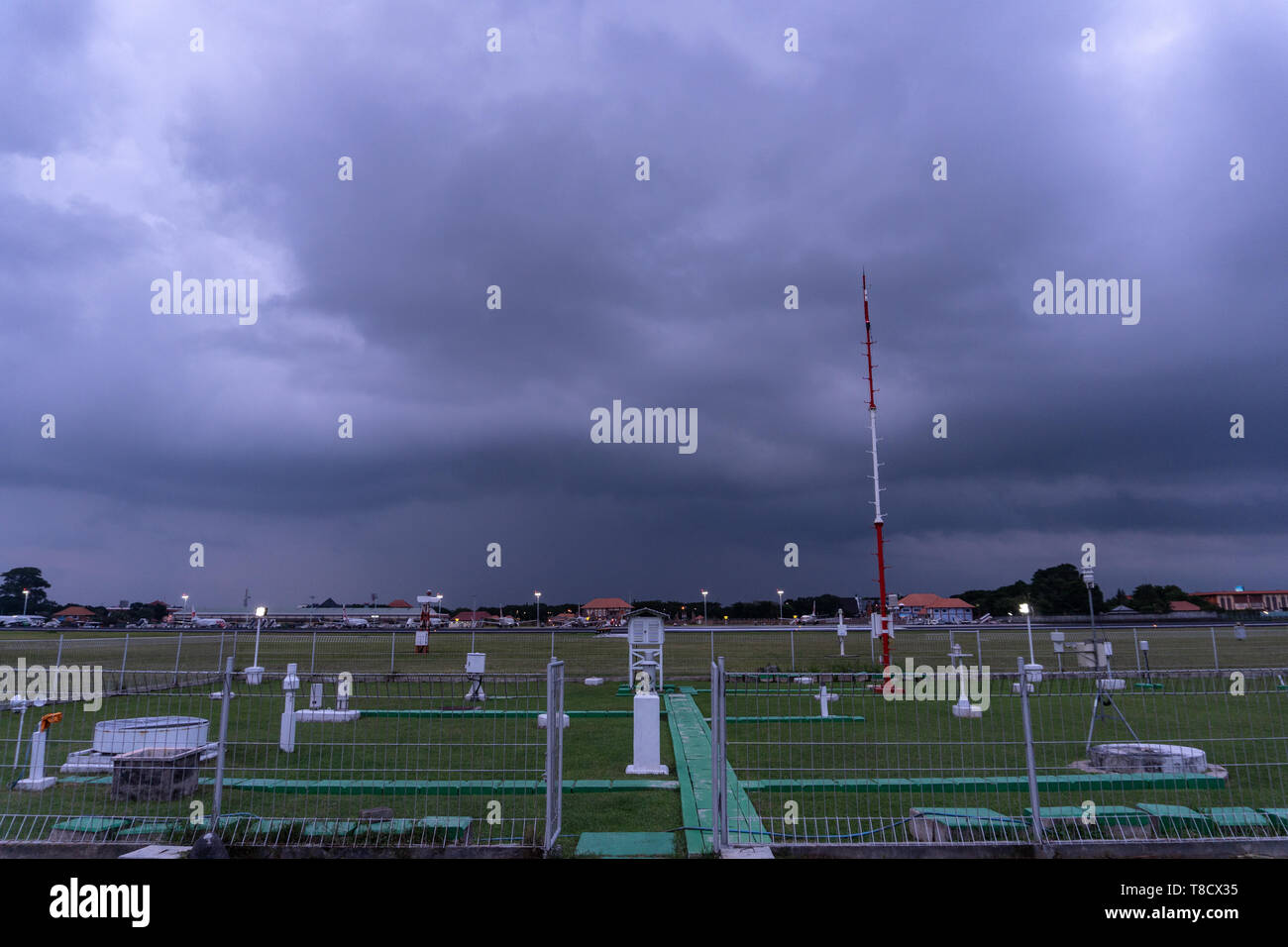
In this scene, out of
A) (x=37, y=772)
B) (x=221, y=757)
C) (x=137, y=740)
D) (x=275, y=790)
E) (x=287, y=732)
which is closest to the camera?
(x=221, y=757)

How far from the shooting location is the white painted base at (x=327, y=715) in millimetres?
14555

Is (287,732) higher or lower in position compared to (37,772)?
lower

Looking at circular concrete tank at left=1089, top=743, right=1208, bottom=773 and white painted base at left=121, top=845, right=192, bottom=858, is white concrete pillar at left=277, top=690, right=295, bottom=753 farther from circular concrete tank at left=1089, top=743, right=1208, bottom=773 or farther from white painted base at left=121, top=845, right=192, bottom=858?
circular concrete tank at left=1089, top=743, right=1208, bottom=773

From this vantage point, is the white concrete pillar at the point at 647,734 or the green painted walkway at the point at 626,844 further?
the white concrete pillar at the point at 647,734

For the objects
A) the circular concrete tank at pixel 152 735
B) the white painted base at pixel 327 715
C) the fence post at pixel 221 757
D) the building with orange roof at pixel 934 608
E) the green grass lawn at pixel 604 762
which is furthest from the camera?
the building with orange roof at pixel 934 608

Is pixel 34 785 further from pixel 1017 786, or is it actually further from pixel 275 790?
pixel 1017 786

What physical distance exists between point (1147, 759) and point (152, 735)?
1452 centimetres

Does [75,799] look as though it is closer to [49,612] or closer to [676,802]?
[676,802]

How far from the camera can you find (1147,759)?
9.61 meters

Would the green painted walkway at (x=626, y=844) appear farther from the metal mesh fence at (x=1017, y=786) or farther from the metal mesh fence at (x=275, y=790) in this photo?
the metal mesh fence at (x=1017, y=786)

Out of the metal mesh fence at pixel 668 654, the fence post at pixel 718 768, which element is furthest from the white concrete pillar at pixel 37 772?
the metal mesh fence at pixel 668 654

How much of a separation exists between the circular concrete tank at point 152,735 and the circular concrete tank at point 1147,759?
42.1ft

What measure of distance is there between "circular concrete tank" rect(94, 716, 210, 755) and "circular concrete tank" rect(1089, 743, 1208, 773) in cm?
1284

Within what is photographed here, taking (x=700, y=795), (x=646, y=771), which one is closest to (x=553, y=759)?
(x=700, y=795)
